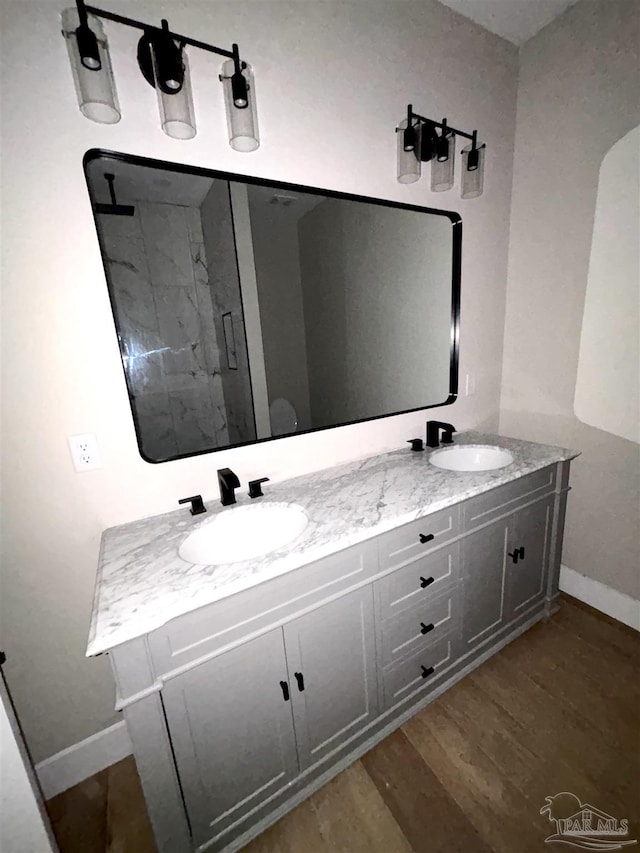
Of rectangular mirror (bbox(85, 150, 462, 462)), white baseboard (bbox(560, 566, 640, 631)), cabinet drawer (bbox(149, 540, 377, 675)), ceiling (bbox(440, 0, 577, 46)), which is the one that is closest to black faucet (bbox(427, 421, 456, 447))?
rectangular mirror (bbox(85, 150, 462, 462))

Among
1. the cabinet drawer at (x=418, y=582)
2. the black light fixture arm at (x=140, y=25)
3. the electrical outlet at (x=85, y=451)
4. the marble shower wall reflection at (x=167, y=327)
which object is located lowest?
the cabinet drawer at (x=418, y=582)

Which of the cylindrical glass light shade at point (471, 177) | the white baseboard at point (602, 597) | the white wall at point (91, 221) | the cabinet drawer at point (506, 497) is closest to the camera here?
the white wall at point (91, 221)

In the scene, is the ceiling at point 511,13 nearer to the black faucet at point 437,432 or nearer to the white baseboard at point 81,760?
the black faucet at point 437,432

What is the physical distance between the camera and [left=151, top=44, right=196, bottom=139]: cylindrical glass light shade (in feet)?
3.38

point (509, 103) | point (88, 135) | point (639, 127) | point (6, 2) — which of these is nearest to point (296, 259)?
point (88, 135)

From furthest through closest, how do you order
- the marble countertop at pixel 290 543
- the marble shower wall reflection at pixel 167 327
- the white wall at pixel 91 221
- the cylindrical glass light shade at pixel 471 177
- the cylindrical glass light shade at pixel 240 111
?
the cylindrical glass light shade at pixel 471 177, the marble shower wall reflection at pixel 167 327, the cylindrical glass light shade at pixel 240 111, the white wall at pixel 91 221, the marble countertop at pixel 290 543

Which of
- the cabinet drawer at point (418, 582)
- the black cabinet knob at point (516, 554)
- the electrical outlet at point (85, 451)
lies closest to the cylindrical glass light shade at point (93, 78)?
the electrical outlet at point (85, 451)

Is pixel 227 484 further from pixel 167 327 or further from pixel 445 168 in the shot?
pixel 445 168

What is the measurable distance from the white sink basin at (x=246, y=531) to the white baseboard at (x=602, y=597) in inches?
70.4

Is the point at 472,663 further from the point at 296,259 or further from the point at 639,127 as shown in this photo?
the point at 639,127

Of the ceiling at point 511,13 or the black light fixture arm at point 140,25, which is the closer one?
the black light fixture arm at point 140,25

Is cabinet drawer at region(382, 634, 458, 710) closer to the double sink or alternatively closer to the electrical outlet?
the double sink

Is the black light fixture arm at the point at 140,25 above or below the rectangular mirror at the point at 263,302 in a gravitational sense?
above

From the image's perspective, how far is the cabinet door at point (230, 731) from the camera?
2.97 feet
